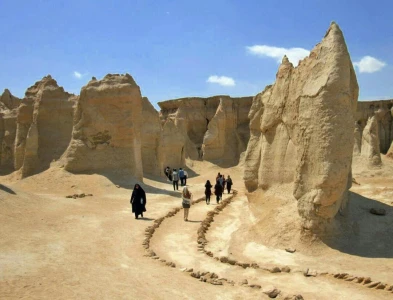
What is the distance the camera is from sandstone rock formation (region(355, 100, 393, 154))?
152ft

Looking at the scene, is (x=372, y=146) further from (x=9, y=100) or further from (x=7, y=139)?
(x=9, y=100)

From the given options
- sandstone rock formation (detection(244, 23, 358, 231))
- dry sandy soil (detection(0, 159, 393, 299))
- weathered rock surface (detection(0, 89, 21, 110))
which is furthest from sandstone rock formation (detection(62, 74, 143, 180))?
weathered rock surface (detection(0, 89, 21, 110))

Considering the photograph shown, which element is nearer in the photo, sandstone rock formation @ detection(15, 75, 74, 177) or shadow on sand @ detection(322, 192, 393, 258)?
shadow on sand @ detection(322, 192, 393, 258)

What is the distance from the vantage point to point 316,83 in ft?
31.8

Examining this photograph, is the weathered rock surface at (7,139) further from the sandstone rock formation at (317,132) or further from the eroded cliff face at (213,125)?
the sandstone rock formation at (317,132)

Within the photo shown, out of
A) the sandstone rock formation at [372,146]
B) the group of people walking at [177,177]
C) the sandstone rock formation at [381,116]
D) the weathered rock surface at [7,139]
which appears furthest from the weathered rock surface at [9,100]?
the sandstone rock formation at [381,116]

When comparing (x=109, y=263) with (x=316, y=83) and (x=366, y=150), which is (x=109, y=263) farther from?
(x=366, y=150)

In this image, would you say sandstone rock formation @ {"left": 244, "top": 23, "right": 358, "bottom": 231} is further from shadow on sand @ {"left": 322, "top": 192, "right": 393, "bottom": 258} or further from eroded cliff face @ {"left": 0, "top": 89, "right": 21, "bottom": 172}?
eroded cliff face @ {"left": 0, "top": 89, "right": 21, "bottom": 172}

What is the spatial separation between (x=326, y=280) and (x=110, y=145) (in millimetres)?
15886

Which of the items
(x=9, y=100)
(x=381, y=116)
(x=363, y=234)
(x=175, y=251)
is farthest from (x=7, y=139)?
(x=381, y=116)

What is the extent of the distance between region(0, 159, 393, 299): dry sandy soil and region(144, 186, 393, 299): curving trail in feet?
0.08

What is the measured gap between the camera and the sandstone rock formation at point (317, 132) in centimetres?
902

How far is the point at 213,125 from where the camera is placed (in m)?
40.9

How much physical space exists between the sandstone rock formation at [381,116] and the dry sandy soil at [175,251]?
113 ft
